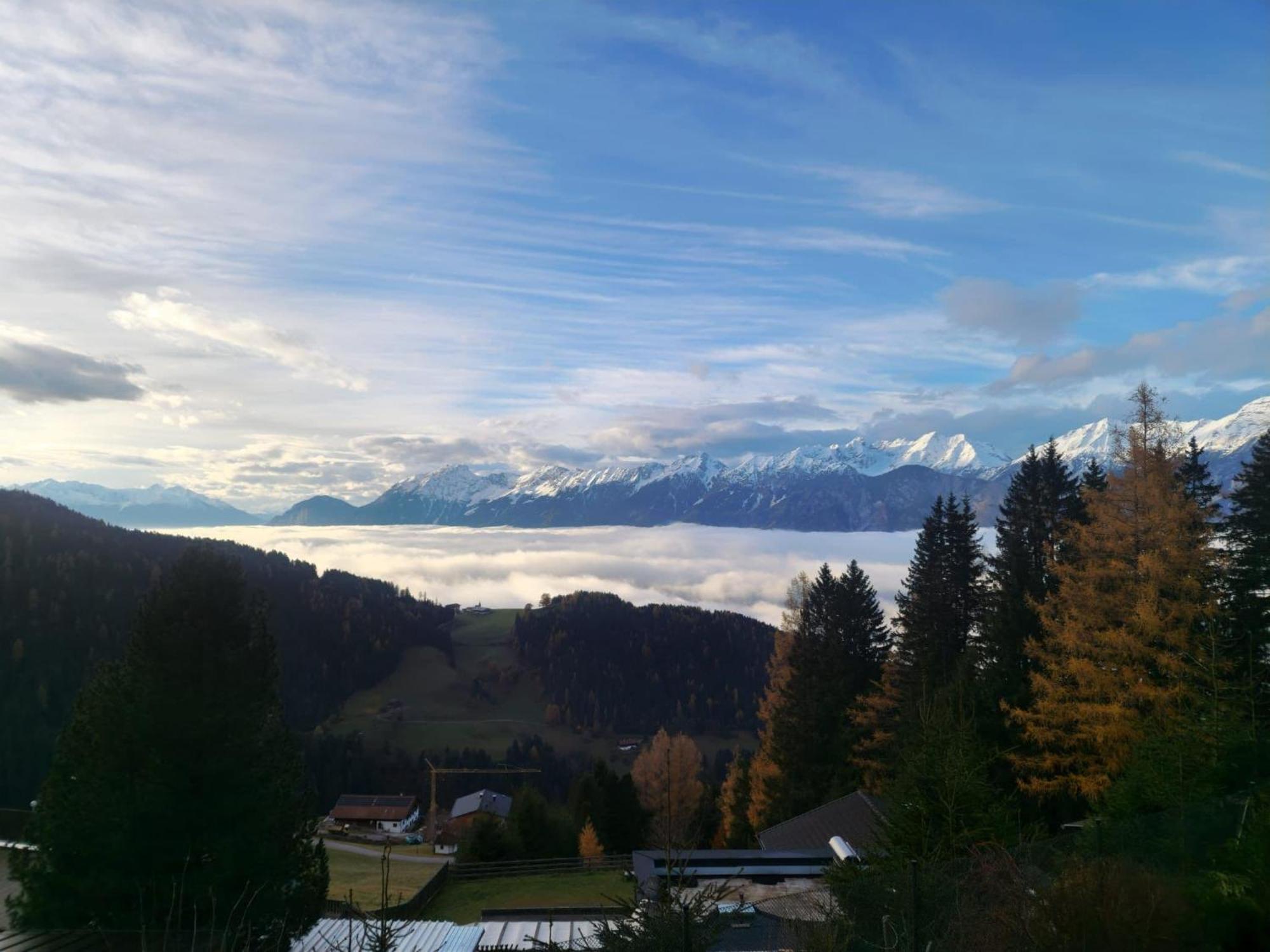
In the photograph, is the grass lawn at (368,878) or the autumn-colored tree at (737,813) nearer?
the grass lawn at (368,878)

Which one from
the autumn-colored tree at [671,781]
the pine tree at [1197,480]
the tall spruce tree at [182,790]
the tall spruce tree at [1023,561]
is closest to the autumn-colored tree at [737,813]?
the autumn-colored tree at [671,781]

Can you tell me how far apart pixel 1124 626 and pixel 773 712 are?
24.5 meters

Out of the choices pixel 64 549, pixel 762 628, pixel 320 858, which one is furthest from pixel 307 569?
pixel 320 858

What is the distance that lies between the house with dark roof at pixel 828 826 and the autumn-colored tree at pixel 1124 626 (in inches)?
276

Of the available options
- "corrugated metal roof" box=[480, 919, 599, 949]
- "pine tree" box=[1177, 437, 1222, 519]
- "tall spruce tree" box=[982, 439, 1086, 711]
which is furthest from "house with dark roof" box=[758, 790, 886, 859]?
"pine tree" box=[1177, 437, 1222, 519]

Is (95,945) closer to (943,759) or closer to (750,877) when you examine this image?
(943,759)

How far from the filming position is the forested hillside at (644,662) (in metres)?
152

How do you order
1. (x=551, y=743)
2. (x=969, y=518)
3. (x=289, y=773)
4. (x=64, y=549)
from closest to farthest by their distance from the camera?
1. (x=289, y=773)
2. (x=969, y=518)
3. (x=64, y=549)
4. (x=551, y=743)

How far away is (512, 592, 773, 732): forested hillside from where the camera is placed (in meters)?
152

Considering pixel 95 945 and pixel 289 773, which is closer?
pixel 95 945

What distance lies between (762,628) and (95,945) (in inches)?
6716

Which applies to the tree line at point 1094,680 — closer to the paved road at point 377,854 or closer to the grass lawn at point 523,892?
the grass lawn at point 523,892

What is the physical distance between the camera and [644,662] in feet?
553

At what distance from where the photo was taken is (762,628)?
177000 millimetres
